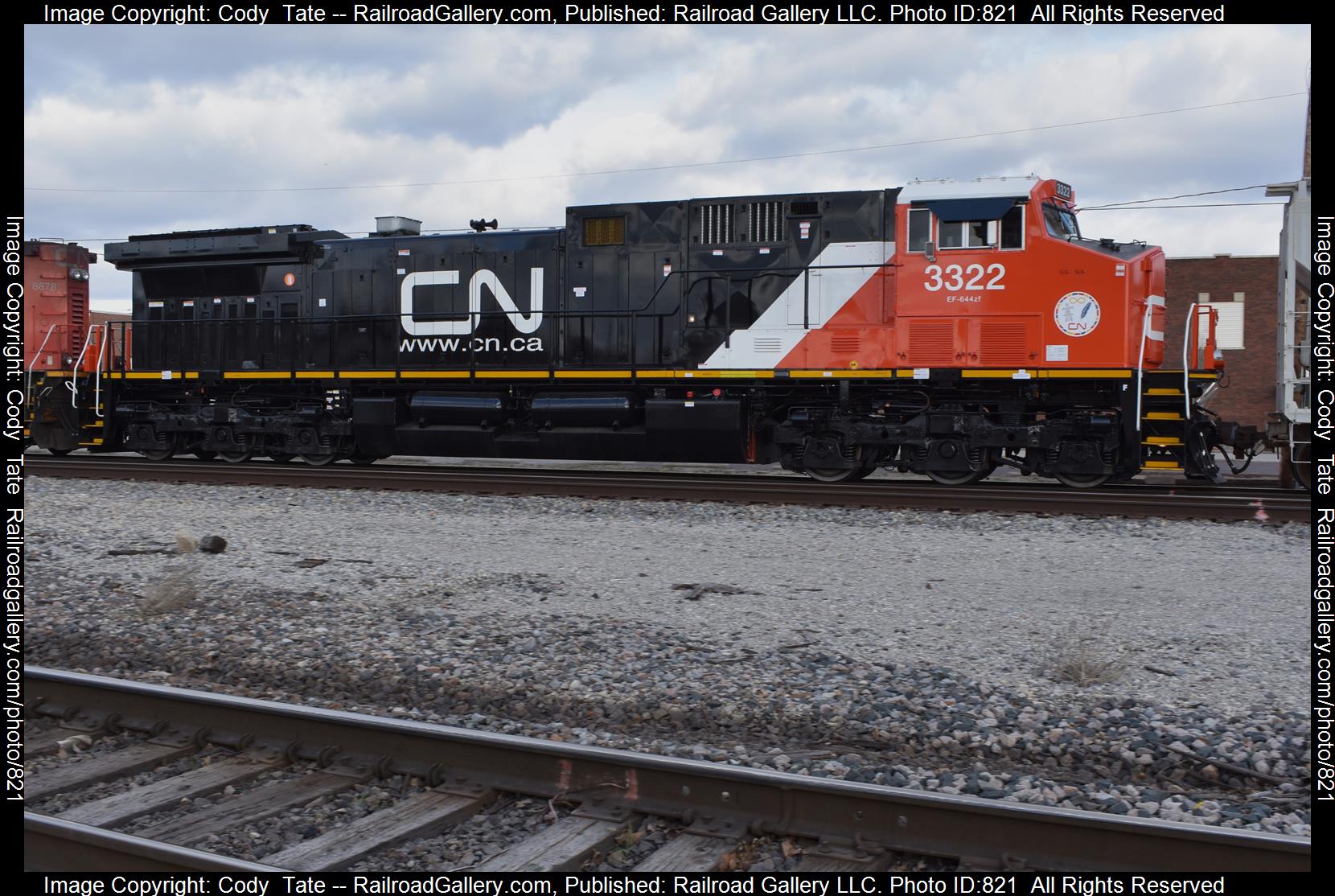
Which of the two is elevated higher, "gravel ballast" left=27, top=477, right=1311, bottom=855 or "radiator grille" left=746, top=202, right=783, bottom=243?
"radiator grille" left=746, top=202, right=783, bottom=243

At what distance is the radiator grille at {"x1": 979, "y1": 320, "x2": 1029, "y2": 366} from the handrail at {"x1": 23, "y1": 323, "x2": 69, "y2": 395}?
15.0 meters

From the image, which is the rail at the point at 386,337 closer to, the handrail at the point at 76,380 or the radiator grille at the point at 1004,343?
the handrail at the point at 76,380

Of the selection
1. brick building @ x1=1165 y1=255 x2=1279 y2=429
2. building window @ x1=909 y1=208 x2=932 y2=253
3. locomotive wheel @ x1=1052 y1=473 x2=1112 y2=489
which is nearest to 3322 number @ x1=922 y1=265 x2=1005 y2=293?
building window @ x1=909 y1=208 x2=932 y2=253

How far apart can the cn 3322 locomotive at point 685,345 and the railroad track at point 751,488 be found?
45cm

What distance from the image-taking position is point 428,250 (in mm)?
14438

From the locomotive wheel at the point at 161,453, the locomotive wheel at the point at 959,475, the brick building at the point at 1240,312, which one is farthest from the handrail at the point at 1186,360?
the brick building at the point at 1240,312

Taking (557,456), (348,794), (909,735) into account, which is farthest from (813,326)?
(348,794)

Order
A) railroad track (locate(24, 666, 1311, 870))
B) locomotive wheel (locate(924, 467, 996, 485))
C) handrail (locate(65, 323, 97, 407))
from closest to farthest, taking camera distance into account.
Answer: railroad track (locate(24, 666, 1311, 870)) < locomotive wheel (locate(924, 467, 996, 485)) < handrail (locate(65, 323, 97, 407))

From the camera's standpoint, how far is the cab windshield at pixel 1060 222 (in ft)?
37.7

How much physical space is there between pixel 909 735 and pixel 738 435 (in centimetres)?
876

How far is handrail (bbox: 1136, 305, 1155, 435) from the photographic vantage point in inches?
435

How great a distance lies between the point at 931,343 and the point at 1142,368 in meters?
2.30

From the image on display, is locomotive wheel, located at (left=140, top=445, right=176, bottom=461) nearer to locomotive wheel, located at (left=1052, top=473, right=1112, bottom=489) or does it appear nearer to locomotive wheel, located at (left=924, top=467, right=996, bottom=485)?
locomotive wheel, located at (left=924, top=467, right=996, bottom=485)
